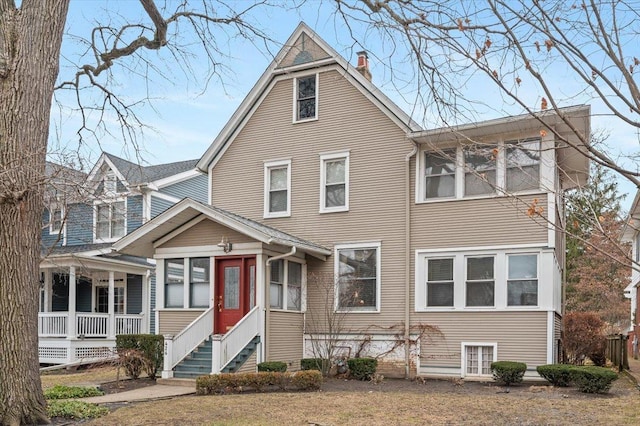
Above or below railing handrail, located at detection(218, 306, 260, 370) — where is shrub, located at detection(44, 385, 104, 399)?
below

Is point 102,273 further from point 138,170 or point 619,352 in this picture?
point 619,352

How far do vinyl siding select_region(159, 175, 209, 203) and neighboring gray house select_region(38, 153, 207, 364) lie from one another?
0.04m

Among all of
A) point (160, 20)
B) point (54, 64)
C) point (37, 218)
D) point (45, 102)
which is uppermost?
point (160, 20)

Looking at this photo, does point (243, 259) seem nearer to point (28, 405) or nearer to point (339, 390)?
point (339, 390)

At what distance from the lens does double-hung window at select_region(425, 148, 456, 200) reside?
15.4m

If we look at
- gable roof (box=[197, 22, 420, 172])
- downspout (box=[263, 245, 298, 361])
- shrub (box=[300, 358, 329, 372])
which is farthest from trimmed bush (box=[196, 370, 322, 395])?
gable roof (box=[197, 22, 420, 172])

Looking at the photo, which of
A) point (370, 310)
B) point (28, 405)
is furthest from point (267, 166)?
point (28, 405)

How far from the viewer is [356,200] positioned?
16.3 m

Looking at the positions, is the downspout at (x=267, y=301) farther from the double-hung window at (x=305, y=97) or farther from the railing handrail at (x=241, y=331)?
the double-hung window at (x=305, y=97)

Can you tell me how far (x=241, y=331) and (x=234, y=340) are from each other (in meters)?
0.28

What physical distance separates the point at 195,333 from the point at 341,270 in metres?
4.03

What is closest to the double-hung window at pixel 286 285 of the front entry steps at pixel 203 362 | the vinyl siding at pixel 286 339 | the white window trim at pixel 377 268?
the vinyl siding at pixel 286 339

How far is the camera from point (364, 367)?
1473cm

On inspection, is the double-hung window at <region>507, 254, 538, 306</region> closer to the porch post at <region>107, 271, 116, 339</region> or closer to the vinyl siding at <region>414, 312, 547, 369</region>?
the vinyl siding at <region>414, 312, 547, 369</region>
